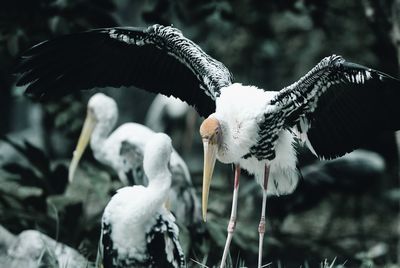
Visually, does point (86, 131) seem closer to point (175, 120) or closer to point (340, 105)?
point (340, 105)

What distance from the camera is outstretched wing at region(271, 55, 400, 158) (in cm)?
400

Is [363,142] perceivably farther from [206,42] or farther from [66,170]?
[206,42]

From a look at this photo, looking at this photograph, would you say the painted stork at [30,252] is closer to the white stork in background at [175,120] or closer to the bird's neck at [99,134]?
the bird's neck at [99,134]

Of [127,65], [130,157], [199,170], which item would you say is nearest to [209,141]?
[127,65]

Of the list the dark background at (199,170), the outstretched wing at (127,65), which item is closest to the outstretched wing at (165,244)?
the dark background at (199,170)

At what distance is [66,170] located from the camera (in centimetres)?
641

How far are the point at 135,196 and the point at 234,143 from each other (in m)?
0.61

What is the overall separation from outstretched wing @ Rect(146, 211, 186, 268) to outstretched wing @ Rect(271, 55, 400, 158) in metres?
0.80

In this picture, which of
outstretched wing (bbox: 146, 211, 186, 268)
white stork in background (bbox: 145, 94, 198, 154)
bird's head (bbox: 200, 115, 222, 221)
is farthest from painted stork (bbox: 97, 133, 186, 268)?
white stork in background (bbox: 145, 94, 198, 154)

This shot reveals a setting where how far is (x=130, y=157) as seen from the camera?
614 centimetres

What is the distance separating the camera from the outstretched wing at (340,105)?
400 centimetres

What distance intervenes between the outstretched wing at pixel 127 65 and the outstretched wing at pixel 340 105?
1.42 ft

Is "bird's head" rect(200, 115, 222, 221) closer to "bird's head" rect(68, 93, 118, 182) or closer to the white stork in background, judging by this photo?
"bird's head" rect(68, 93, 118, 182)

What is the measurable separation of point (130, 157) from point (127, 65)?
5.09ft
